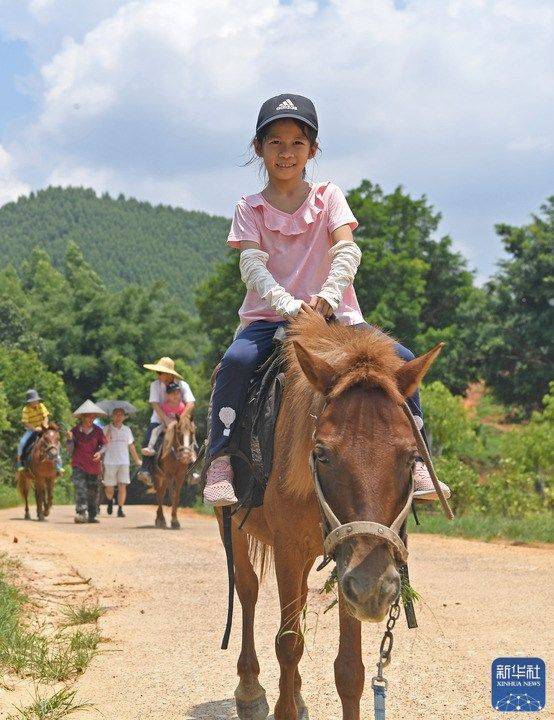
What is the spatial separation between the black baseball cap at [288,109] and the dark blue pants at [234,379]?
3.73ft

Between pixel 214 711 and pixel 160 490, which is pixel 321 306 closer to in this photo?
pixel 214 711

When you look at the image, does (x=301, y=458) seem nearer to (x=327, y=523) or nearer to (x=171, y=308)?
(x=327, y=523)

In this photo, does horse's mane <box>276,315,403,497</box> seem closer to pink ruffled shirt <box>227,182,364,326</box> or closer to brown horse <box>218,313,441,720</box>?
brown horse <box>218,313,441,720</box>

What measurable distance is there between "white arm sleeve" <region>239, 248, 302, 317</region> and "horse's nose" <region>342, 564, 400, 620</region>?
1.80 meters

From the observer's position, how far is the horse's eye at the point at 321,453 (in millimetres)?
3664

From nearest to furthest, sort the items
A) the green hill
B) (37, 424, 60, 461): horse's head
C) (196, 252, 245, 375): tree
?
(37, 424, 60, 461): horse's head < (196, 252, 245, 375): tree < the green hill

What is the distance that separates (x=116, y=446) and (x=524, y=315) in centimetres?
2081

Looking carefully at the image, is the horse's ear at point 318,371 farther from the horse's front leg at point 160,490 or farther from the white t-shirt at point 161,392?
the horse's front leg at point 160,490

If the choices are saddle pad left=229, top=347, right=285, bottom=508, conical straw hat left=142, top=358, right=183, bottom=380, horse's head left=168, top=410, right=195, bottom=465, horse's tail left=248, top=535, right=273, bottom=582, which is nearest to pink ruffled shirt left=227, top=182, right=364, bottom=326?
saddle pad left=229, top=347, right=285, bottom=508

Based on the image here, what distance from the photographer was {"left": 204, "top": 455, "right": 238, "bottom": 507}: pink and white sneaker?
4898mm

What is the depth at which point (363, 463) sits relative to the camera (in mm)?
3574

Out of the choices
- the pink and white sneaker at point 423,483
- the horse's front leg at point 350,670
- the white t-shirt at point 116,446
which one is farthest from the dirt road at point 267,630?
the white t-shirt at point 116,446

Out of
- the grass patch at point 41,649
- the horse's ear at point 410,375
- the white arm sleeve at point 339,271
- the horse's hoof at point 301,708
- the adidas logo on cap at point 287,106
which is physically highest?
the adidas logo on cap at point 287,106

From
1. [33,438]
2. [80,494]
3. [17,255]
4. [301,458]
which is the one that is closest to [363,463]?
[301,458]
